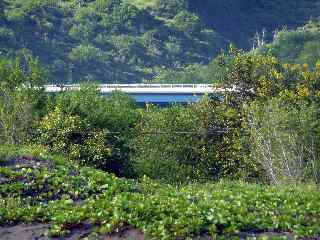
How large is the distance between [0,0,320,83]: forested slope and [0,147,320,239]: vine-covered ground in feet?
298

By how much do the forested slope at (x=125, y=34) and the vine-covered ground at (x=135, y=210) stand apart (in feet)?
298

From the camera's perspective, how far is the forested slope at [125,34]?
399 feet

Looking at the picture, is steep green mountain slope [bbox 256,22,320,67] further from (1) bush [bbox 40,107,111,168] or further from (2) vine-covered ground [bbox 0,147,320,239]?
(2) vine-covered ground [bbox 0,147,320,239]

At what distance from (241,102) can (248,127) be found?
10.6ft

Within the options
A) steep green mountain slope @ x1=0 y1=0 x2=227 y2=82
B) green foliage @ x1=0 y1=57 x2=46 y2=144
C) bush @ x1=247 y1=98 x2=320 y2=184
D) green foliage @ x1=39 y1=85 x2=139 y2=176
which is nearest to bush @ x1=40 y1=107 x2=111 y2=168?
green foliage @ x1=39 y1=85 x2=139 y2=176

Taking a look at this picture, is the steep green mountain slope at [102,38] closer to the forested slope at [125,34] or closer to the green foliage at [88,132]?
the forested slope at [125,34]

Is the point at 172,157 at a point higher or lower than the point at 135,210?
lower

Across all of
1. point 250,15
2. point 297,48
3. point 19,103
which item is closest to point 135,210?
point 19,103

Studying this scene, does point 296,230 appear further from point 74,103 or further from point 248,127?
point 74,103

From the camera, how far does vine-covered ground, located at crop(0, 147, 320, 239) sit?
14969 millimetres

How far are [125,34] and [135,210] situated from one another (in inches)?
5211

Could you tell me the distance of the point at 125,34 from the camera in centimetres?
14675

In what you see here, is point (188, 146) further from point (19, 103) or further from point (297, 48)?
point (297, 48)

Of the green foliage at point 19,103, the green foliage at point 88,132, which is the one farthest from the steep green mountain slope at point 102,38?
the green foliage at point 88,132
